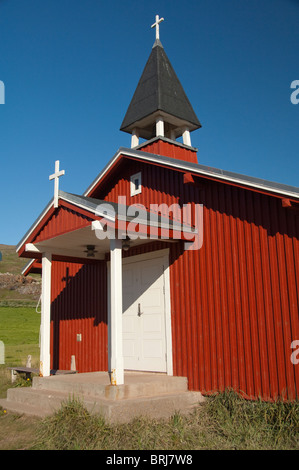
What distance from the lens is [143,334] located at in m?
9.98

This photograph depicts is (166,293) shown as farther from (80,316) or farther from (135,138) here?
(135,138)

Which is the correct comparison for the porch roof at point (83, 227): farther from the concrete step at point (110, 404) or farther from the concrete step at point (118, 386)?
the concrete step at point (110, 404)

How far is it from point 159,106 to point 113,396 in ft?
26.7

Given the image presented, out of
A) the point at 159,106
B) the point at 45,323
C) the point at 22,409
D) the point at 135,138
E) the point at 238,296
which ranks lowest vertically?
the point at 22,409

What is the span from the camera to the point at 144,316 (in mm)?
10055

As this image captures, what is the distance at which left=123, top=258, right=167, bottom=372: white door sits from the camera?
379 inches

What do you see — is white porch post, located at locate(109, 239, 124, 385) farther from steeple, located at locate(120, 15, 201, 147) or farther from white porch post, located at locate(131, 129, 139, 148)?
white porch post, located at locate(131, 129, 139, 148)

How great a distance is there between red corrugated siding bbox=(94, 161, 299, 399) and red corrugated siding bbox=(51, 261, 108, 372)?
2.77 meters

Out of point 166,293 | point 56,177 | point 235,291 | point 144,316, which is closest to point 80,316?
point 144,316

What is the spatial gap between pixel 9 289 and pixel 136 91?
153ft

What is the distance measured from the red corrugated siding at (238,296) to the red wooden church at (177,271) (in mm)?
20

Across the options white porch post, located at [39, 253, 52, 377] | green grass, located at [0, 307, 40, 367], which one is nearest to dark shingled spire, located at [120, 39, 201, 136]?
white porch post, located at [39, 253, 52, 377]

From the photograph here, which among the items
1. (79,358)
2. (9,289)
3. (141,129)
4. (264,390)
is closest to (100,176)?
(141,129)
